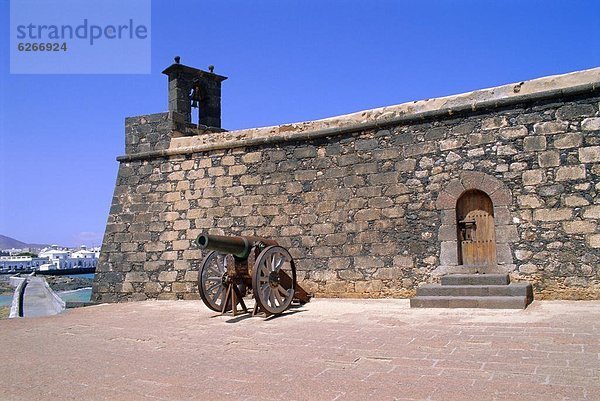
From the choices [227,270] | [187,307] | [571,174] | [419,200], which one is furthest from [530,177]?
[187,307]

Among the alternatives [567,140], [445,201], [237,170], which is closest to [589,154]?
[567,140]

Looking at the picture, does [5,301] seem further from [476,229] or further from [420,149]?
[476,229]

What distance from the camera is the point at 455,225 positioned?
8203 millimetres

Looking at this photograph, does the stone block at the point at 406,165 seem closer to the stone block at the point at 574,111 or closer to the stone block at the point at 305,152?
the stone block at the point at 305,152

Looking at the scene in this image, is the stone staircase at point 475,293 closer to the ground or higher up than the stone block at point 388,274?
closer to the ground

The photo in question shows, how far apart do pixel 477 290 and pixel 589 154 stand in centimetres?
232

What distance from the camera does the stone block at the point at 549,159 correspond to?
24.5ft

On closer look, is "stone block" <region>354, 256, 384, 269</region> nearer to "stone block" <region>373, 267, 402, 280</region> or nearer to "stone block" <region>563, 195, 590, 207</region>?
"stone block" <region>373, 267, 402, 280</region>

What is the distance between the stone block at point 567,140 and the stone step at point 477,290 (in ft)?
6.33

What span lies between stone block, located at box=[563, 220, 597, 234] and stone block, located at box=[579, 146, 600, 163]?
0.80m

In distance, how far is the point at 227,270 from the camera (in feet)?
24.7

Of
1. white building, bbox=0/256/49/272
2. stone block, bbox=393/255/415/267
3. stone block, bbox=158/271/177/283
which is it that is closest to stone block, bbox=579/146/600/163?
stone block, bbox=393/255/415/267

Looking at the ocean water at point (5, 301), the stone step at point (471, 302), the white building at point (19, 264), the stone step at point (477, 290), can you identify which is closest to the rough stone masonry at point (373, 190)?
the stone step at point (477, 290)

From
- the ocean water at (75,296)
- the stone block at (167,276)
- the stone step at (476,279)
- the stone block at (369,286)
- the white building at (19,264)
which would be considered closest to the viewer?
the stone step at (476,279)
